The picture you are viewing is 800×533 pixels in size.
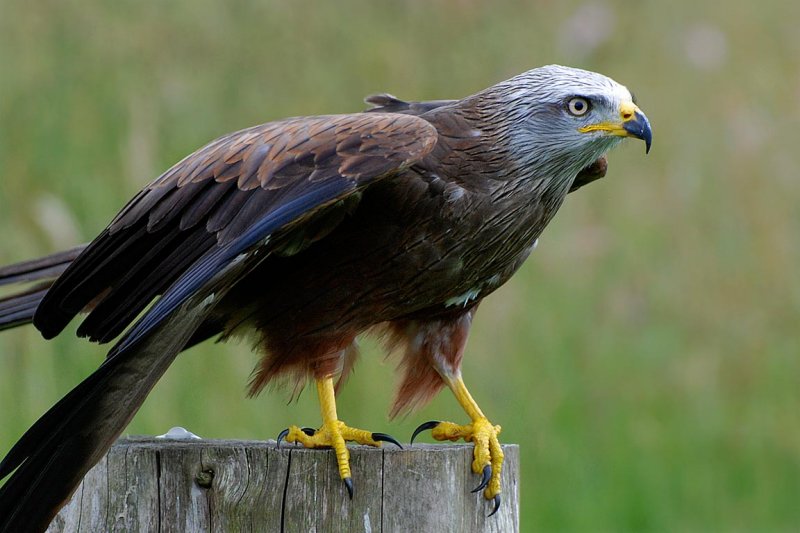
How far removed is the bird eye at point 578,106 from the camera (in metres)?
4.08

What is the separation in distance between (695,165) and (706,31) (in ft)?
3.15

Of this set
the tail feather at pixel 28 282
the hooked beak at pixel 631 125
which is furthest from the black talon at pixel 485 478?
the tail feather at pixel 28 282

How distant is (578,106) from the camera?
4090 mm

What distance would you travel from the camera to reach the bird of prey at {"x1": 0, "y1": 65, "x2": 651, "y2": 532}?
3.37 m

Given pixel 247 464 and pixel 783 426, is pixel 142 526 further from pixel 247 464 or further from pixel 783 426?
pixel 783 426

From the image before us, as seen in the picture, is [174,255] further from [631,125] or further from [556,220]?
[556,220]

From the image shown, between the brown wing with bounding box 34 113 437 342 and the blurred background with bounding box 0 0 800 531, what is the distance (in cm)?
163

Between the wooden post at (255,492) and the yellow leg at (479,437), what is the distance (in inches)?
8.4

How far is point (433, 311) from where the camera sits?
13.9ft

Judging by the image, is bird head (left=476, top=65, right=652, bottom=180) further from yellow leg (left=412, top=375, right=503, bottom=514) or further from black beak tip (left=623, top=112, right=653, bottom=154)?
yellow leg (left=412, top=375, right=503, bottom=514)

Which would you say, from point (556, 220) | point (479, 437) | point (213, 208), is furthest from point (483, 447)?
point (556, 220)

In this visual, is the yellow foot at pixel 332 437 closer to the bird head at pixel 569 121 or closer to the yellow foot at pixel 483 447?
the yellow foot at pixel 483 447

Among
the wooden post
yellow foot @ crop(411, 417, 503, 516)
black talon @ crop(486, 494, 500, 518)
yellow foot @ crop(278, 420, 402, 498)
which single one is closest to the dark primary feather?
the wooden post

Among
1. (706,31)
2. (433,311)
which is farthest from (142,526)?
(706,31)
